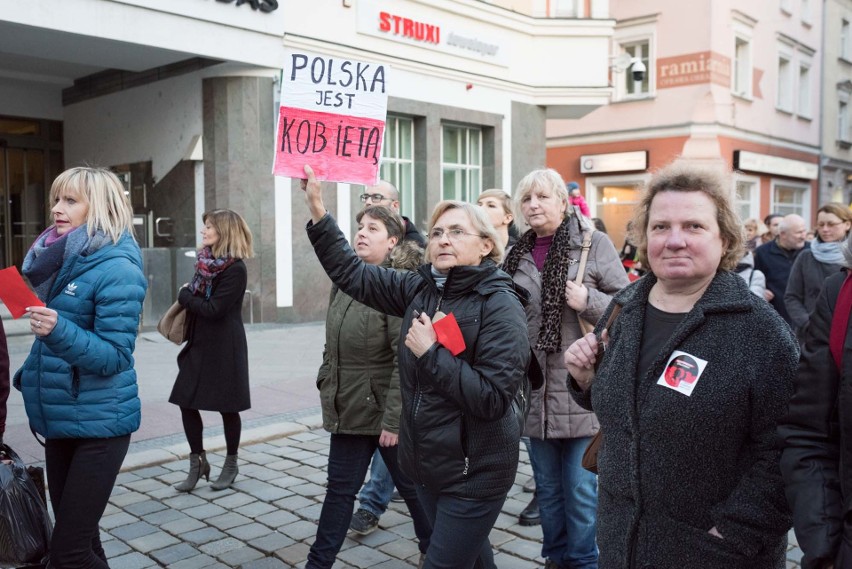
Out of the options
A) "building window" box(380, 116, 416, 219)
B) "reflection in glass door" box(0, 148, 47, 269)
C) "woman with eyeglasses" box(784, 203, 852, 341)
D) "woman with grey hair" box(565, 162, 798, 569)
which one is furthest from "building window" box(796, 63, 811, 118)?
"woman with grey hair" box(565, 162, 798, 569)

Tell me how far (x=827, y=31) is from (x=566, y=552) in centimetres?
3235

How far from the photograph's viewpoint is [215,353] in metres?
5.24

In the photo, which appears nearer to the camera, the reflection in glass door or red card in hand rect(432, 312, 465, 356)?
red card in hand rect(432, 312, 465, 356)

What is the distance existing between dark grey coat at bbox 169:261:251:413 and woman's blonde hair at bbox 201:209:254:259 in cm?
9

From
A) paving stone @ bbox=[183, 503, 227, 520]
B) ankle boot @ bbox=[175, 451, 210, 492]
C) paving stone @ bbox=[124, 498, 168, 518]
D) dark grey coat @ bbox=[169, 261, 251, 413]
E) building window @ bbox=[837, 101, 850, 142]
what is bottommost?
paving stone @ bbox=[183, 503, 227, 520]

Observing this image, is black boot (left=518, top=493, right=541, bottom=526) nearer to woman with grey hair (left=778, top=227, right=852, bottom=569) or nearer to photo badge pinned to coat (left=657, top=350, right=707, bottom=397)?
photo badge pinned to coat (left=657, top=350, right=707, bottom=397)

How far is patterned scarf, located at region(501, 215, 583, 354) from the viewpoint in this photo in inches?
155

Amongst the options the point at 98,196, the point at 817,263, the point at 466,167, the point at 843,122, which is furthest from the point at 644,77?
the point at 98,196

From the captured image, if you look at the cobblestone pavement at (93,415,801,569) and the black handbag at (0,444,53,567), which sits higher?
the black handbag at (0,444,53,567)

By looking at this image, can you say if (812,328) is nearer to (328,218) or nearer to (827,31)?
(328,218)

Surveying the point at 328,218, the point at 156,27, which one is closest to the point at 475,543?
the point at 328,218

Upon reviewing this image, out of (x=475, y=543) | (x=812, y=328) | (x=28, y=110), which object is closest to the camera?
(x=812, y=328)

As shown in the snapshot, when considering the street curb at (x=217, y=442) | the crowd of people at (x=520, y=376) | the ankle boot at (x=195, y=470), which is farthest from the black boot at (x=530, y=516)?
the street curb at (x=217, y=442)

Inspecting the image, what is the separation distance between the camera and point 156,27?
1134 centimetres
